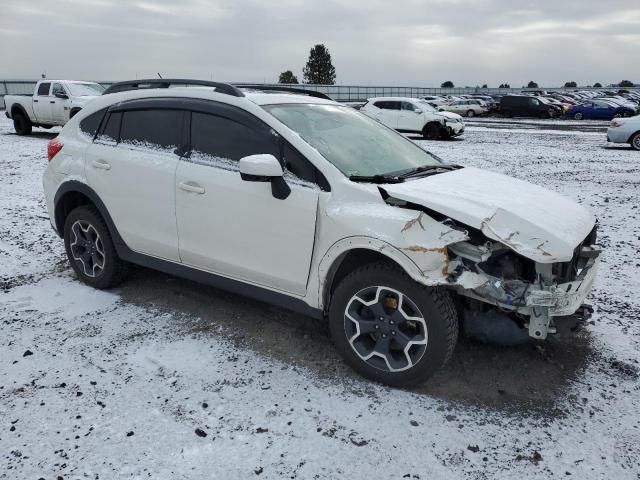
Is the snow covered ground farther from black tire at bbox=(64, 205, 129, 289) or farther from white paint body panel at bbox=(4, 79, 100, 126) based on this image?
white paint body panel at bbox=(4, 79, 100, 126)

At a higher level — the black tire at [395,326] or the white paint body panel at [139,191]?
the white paint body panel at [139,191]

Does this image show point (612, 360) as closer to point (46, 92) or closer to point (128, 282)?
point (128, 282)

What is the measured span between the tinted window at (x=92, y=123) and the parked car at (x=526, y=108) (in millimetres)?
34765

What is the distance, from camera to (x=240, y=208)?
3.55 meters

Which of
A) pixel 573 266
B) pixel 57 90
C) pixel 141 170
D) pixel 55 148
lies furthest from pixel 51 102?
pixel 573 266

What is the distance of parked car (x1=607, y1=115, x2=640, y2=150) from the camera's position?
15852 millimetres

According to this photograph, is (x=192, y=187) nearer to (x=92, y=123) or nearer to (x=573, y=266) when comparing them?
(x=92, y=123)

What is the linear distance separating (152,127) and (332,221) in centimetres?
186

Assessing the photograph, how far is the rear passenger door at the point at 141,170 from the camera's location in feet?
13.1

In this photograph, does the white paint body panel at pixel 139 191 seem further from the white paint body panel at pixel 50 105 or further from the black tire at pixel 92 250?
the white paint body panel at pixel 50 105

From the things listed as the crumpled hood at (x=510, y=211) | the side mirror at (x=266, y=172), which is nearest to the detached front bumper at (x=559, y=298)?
the crumpled hood at (x=510, y=211)

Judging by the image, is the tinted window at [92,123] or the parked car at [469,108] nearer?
the tinted window at [92,123]

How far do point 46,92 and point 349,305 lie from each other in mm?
16645

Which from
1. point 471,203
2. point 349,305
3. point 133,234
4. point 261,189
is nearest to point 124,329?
point 133,234
